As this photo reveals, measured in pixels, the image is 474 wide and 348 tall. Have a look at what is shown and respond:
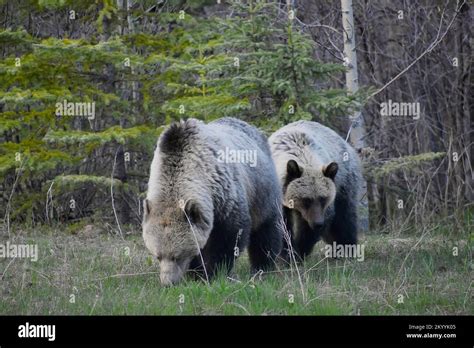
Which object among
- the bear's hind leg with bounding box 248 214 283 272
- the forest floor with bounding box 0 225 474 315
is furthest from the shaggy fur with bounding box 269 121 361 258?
the bear's hind leg with bounding box 248 214 283 272

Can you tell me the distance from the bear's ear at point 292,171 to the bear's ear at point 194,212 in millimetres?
2296

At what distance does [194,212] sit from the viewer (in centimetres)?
809

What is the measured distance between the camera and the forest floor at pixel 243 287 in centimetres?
727

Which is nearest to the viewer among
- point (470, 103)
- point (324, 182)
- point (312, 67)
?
point (324, 182)

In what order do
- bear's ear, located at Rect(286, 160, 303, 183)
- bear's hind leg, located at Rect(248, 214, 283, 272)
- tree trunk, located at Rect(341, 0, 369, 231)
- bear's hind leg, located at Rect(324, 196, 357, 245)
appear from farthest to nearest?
tree trunk, located at Rect(341, 0, 369, 231)
bear's hind leg, located at Rect(324, 196, 357, 245)
bear's ear, located at Rect(286, 160, 303, 183)
bear's hind leg, located at Rect(248, 214, 283, 272)

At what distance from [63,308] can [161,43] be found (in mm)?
7661

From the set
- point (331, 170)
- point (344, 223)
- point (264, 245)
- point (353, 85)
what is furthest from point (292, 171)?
point (353, 85)

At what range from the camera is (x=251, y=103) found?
13703mm

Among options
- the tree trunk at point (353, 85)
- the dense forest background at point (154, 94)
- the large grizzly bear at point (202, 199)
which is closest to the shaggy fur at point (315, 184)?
the large grizzly bear at point (202, 199)

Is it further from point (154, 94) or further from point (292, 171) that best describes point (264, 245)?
point (154, 94)

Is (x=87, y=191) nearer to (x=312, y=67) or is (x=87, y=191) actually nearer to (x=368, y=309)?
A: (x=312, y=67)

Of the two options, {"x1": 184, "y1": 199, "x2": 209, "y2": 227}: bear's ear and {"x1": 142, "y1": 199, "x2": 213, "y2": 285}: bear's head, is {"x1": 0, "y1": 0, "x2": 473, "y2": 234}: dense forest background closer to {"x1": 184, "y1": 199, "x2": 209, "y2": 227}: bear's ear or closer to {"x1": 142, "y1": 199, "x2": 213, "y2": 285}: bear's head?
{"x1": 142, "y1": 199, "x2": 213, "y2": 285}: bear's head

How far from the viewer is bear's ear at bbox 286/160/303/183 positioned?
10184mm
